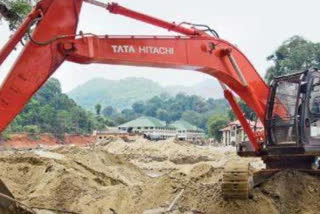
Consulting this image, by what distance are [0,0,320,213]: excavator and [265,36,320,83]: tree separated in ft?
166

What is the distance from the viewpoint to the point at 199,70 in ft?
28.0

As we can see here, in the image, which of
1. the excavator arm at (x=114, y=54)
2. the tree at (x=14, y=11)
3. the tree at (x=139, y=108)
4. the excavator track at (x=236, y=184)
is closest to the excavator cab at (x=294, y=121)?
the excavator arm at (x=114, y=54)

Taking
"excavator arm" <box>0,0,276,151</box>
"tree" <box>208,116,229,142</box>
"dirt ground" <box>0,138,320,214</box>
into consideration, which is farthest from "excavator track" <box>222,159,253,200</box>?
"tree" <box>208,116,229,142</box>

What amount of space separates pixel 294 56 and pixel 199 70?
53915 mm

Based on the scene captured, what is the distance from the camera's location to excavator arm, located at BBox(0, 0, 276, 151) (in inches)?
251

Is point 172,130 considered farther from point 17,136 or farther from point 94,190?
point 94,190

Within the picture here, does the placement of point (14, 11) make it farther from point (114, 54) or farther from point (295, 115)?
point (295, 115)

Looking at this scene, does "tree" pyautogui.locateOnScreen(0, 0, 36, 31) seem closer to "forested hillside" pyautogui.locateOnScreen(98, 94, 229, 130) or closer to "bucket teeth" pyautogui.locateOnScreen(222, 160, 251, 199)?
"bucket teeth" pyautogui.locateOnScreen(222, 160, 251, 199)

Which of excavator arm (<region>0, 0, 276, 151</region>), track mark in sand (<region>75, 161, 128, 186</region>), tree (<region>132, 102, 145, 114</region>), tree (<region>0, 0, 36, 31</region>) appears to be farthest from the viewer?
tree (<region>132, 102, 145, 114</region>)

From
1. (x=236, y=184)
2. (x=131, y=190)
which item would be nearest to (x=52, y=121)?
(x=131, y=190)

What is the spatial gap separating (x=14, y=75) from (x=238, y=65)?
398 centimetres

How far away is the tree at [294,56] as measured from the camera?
59.6 metres

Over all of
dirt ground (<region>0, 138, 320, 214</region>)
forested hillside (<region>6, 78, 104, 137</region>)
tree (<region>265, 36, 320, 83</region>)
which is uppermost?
tree (<region>265, 36, 320, 83</region>)

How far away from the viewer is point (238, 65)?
894cm
